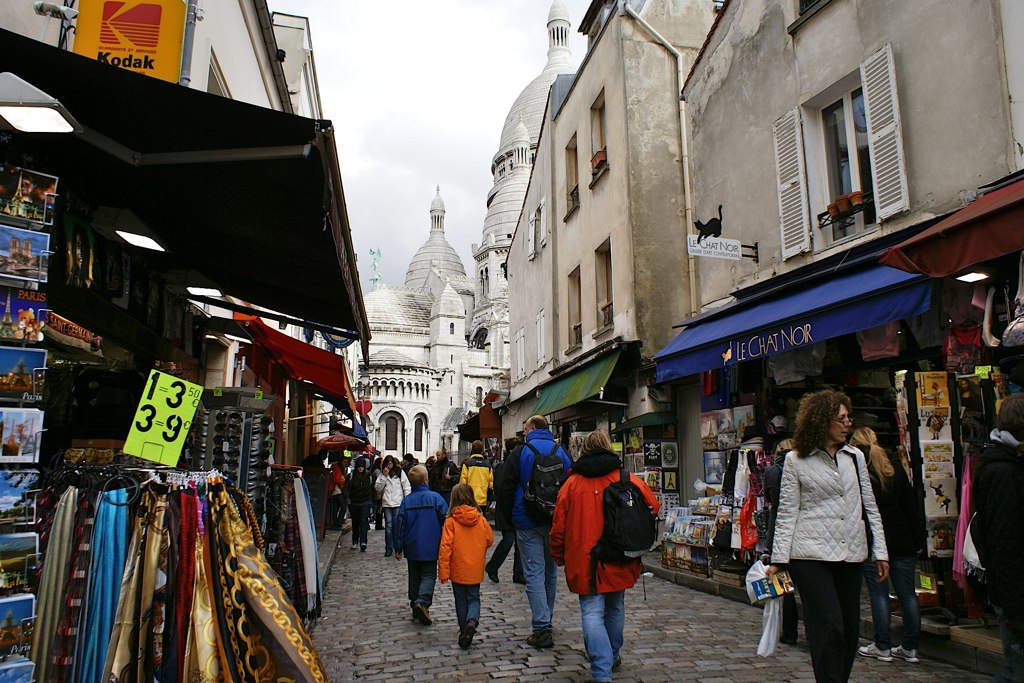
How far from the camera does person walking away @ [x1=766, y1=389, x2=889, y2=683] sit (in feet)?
12.5

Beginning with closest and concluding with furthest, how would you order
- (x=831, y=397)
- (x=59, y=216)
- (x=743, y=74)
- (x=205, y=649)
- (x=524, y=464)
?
1. (x=205, y=649)
2. (x=831, y=397)
3. (x=59, y=216)
4. (x=524, y=464)
5. (x=743, y=74)

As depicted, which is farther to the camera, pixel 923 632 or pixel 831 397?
pixel 923 632

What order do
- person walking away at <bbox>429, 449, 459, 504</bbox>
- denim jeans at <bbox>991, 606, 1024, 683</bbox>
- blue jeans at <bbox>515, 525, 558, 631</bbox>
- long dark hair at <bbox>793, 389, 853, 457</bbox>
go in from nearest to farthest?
1. denim jeans at <bbox>991, 606, 1024, 683</bbox>
2. long dark hair at <bbox>793, 389, 853, 457</bbox>
3. blue jeans at <bbox>515, 525, 558, 631</bbox>
4. person walking away at <bbox>429, 449, 459, 504</bbox>

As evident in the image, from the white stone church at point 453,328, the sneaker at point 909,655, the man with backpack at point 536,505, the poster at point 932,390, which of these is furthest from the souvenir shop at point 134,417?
the white stone church at point 453,328

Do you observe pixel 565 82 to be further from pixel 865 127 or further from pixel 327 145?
pixel 327 145

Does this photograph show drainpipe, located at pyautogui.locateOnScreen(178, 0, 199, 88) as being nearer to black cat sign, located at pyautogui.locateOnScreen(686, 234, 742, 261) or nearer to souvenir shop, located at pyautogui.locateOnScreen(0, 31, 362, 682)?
souvenir shop, located at pyautogui.locateOnScreen(0, 31, 362, 682)

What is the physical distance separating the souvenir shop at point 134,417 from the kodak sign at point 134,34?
40.6 inches

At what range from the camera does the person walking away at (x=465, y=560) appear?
6098 millimetres

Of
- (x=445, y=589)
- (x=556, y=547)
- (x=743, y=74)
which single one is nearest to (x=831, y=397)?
(x=556, y=547)

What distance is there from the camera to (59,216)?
4.48 metres

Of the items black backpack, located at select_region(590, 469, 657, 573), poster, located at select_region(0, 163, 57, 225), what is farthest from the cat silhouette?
poster, located at select_region(0, 163, 57, 225)

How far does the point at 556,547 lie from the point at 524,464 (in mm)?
1459

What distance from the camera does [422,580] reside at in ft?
23.3

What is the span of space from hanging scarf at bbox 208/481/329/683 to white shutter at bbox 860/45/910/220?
6322 millimetres
